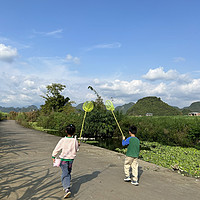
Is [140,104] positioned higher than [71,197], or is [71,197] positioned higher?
[140,104]

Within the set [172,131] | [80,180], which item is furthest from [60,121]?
[80,180]

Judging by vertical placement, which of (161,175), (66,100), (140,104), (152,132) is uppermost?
(140,104)

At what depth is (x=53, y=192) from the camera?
12.5 ft

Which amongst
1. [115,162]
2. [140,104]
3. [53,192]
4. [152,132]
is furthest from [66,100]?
[140,104]

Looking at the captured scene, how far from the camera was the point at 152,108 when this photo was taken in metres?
109

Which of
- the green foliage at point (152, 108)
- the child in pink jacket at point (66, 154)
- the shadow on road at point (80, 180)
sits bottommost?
the shadow on road at point (80, 180)

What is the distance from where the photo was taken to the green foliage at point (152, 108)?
337 feet

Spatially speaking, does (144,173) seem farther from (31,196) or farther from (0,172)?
(0,172)

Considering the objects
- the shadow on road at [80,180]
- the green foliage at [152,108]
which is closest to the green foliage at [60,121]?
the shadow on road at [80,180]

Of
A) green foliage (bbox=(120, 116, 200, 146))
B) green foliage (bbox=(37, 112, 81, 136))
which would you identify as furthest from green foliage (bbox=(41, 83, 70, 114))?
green foliage (bbox=(120, 116, 200, 146))

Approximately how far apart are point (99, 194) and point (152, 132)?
36.1 ft

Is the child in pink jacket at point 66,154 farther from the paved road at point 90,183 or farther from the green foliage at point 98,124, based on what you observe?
the green foliage at point 98,124

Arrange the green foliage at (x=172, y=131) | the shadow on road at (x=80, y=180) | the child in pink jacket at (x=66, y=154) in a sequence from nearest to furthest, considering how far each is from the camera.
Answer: the child in pink jacket at (x=66, y=154) → the shadow on road at (x=80, y=180) → the green foliage at (x=172, y=131)

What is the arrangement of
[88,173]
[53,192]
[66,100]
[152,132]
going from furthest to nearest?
[66,100]
[152,132]
[88,173]
[53,192]
